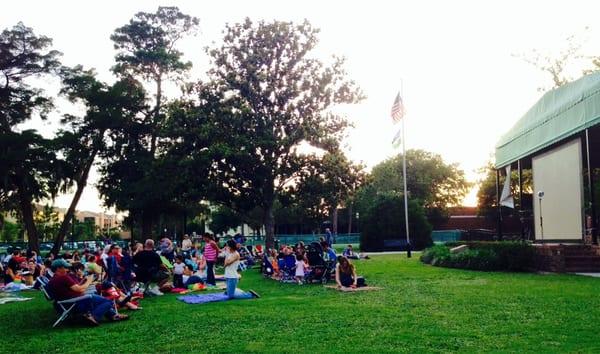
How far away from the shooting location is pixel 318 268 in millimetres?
17000

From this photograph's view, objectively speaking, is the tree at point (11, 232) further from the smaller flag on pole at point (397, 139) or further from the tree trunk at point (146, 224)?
the smaller flag on pole at point (397, 139)

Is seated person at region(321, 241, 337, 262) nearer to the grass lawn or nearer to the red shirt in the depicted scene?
the grass lawn

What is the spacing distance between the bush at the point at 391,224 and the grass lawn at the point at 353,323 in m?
22.9

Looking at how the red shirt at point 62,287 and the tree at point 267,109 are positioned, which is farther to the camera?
the tree at point 267,109

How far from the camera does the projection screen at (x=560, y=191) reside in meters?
20.1

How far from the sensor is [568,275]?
16.4 m

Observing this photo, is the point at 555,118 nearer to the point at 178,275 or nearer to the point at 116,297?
the point at 178,275

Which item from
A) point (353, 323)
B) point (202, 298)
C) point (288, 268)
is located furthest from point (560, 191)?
point (353, 323)

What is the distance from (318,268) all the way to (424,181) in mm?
50220

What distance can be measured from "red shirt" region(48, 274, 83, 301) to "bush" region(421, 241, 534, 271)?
533 inches

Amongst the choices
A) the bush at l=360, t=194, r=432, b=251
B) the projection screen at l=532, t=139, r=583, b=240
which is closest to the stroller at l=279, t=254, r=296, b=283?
the projection screen at l=532, t=139, r=583, b=240

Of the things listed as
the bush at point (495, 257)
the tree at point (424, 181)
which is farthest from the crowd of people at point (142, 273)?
the tree at point (424, 181)

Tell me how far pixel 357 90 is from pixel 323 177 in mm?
5796

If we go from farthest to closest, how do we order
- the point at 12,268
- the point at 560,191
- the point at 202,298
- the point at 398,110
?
the point at 398,110, the point at 560,191, the point at 12,268, the point at 202,298
